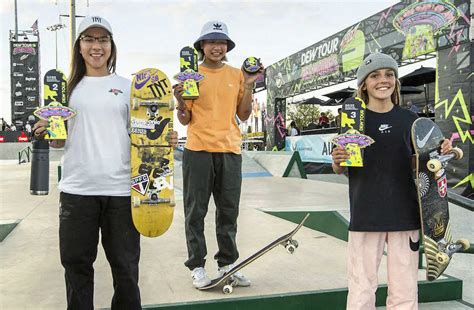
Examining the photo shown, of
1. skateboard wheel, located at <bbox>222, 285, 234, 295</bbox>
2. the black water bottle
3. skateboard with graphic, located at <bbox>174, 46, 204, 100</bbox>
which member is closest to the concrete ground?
skateboard wheel, located at <bbox>222, 285, 234, 295</bbox>

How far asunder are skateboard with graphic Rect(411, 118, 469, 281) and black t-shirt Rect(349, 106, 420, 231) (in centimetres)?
5

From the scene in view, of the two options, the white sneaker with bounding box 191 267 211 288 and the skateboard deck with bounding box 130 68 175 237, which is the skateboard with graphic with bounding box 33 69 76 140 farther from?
the white sneaker with bounding box 191 267 211 288

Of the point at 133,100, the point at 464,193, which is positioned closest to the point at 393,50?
the point at 464,193

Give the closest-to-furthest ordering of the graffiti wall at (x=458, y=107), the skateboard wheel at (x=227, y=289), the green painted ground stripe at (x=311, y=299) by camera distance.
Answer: the green painted ground stripe at (x=311, y=299) < the skateboard wheel at (x=227, y=289) < the graffiti wall at (x=458, y=107)

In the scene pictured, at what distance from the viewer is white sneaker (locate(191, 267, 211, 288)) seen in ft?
8.64

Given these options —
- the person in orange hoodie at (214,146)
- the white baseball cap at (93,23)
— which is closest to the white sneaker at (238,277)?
the person in orange hoodie at (214,146)

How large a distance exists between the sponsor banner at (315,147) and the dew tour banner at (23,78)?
724 inches

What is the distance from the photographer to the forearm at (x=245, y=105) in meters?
2.74

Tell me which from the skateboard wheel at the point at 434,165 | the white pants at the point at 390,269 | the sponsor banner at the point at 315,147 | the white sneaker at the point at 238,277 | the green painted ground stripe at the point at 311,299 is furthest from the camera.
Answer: the sponsor banner at the point at 315,147

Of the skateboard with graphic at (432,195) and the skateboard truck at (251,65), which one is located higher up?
the skateboard truck at (251,65)

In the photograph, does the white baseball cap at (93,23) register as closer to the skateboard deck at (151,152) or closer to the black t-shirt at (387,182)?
the skateboard deck at (151,152)

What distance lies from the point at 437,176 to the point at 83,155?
1.66m

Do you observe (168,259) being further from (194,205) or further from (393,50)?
(393,50)

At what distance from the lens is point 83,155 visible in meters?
2.01
